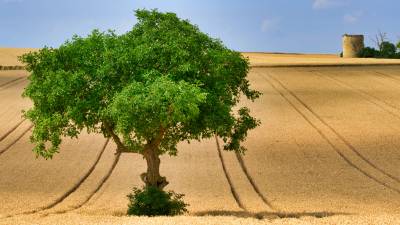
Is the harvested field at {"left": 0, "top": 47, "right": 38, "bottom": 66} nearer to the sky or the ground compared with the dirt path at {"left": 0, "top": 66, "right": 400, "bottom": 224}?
nearer to the sky

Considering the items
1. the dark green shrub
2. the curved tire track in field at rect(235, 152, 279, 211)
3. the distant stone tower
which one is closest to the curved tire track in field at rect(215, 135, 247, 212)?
the curved tire track in field at rect(235, 152, 279, 211)

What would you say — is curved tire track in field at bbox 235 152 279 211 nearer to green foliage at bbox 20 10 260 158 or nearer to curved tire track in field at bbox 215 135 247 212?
curved tire track in field at bbox 215 135 247 212

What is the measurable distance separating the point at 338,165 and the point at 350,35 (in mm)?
60622

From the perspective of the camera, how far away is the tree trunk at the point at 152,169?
1093 inches

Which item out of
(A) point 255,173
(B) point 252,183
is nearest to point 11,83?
(A) point 255,173

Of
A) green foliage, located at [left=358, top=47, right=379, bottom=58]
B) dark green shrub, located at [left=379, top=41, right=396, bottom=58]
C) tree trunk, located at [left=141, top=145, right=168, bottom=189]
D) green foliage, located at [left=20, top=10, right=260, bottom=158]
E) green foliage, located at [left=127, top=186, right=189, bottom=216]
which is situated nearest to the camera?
green foliage, located at [left=20, top=10, right=260, bottom=158]

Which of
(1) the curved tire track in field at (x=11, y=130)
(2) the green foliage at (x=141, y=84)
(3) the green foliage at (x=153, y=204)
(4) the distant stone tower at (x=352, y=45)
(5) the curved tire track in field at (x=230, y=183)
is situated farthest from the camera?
(4) the distant stone tower at (x=352, y=45)

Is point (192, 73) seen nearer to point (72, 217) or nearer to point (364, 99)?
point (72, 217)

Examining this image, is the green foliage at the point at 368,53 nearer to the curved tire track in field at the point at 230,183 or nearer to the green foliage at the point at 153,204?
the curved tire track in field at the point at 230,183

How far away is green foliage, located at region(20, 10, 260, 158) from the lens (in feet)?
80.6

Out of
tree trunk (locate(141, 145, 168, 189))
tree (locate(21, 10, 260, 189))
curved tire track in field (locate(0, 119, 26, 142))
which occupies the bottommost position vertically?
tree trunk (locate(141, 145, 168, 189))

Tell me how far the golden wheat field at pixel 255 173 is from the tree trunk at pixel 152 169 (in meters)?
1.31

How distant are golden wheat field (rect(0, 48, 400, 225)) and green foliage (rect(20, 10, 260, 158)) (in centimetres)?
253

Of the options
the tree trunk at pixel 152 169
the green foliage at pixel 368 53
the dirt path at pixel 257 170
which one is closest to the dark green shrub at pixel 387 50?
the green foliage at pixel 368 53
